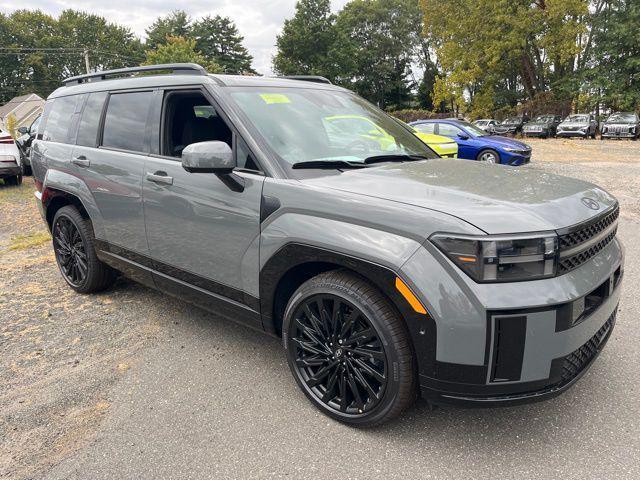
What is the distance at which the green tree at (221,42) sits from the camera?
2477 inches

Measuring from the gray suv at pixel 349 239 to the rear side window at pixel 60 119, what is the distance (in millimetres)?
483

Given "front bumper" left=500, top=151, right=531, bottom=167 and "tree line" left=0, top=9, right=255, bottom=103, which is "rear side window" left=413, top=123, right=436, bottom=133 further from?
"tree line" left=0, top=9, right=255, bottom=103

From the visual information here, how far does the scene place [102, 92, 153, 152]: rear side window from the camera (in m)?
3.57

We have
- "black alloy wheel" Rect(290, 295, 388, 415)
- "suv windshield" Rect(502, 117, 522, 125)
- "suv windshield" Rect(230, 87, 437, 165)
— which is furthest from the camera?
"suv windshield" Rect(502, 117, 522, 125)

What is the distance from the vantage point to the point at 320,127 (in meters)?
3.17

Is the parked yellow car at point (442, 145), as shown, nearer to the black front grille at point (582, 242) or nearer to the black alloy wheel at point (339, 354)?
the black front grille at point (582, 242)

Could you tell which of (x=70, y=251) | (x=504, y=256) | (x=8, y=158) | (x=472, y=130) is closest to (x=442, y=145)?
(x=472, y=130)

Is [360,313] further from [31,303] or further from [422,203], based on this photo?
[31,303]

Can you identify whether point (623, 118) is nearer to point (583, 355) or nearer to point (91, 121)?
point (583, 355)

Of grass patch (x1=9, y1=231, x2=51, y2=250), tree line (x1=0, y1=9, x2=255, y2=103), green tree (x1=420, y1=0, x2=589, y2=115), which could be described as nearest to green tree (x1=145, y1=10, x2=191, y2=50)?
tree line (x1=0, y1=9, x2=255, y2=103)

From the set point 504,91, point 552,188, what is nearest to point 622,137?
point 504,91

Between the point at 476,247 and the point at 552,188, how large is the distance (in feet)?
2.77

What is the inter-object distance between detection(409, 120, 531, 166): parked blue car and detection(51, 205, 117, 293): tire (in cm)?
1086

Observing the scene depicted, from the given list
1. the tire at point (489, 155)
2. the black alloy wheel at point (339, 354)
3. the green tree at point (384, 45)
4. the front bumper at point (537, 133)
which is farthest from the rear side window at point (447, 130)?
the green tree at point (384, 45)
